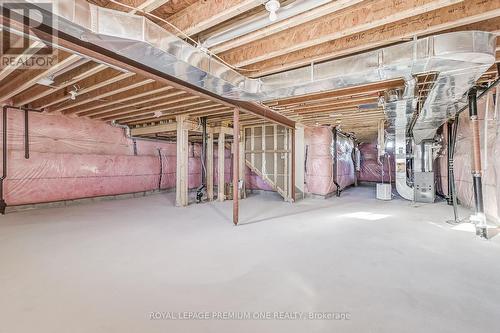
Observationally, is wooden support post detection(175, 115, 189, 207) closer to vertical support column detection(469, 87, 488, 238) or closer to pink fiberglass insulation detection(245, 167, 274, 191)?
pink fiberglass insulation detection(245, 167, 274, 191)

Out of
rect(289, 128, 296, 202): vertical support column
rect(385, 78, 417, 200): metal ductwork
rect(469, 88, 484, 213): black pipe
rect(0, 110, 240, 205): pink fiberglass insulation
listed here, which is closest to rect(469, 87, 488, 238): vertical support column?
rect(469, 88, 484, 213): black pipe

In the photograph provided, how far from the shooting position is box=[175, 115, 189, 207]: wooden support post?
18.0 ft

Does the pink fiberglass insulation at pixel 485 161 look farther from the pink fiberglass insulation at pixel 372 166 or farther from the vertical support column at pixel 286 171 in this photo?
the pink fiberglass insulation at pixel 372 166

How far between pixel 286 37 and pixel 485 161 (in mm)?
3520

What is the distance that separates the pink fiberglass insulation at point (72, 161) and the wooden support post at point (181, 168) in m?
2.34

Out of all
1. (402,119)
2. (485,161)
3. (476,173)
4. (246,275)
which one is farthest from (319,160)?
(246,275)

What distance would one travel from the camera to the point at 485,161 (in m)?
3.48

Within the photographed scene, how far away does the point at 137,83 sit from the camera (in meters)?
3.40

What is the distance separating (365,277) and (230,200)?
179 inches

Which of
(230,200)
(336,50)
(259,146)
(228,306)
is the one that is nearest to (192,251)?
(228,306)

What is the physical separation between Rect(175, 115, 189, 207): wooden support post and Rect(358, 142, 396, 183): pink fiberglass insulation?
9210 millimetres

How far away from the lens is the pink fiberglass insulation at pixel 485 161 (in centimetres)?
367

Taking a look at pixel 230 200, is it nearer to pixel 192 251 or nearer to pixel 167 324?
pixel 192 251

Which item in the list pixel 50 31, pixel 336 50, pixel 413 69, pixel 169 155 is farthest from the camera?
pixel 169 155
